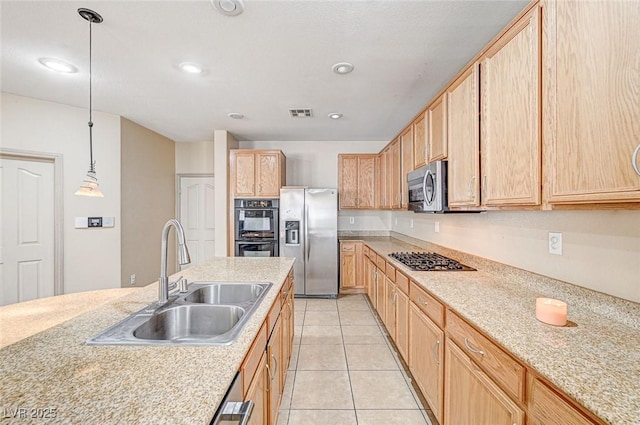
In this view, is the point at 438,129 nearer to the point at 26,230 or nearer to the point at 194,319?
the point at 194,319

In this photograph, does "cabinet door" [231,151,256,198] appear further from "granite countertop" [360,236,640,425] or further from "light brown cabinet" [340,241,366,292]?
"granite countertop" [360,236,640,425]

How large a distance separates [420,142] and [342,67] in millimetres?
1022

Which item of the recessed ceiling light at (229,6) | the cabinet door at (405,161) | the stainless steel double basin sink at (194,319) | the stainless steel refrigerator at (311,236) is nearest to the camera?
the stainless steel double basin sink at (194,319)

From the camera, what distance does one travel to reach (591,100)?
3.24 ft

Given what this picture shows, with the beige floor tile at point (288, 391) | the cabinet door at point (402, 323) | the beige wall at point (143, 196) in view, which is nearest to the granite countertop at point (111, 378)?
the beige floor tile at point (288, 391)

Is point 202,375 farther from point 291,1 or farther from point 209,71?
point 209,71

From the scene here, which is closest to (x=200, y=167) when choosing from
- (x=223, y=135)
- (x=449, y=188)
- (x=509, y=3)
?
(x=223, y=135)

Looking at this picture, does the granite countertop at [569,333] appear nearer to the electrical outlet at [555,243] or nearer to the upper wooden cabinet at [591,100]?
the electrical outlet at [555,243]

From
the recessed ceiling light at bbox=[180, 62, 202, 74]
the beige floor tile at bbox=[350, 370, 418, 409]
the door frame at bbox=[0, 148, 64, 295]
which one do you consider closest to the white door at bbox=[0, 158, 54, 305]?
the door frame at bbox=[0, 148, 64, 295]

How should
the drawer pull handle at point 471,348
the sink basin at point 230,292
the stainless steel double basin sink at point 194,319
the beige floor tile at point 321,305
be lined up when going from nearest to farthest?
the stainless steel double basin sink at point 194,319 < the drawer pull handle at point 471,348 < the sink basin at point 230,292 < the beige floor tile at point 321,305

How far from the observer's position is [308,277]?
4.23 metres

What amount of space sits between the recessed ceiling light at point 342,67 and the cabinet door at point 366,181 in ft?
7.57

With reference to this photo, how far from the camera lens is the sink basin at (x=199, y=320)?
1.39 metres

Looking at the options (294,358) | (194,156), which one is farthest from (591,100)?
(194,156)
